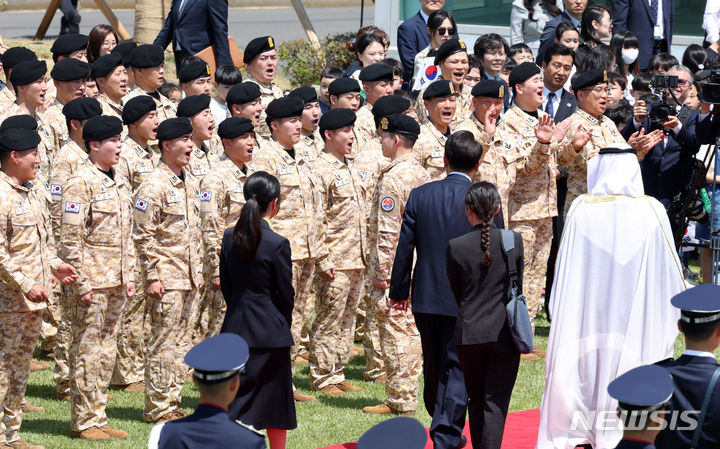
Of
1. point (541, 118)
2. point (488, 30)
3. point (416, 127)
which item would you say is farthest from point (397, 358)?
point (488, 30)

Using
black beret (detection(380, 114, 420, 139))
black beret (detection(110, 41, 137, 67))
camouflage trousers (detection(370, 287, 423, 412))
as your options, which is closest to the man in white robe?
camouflage trousers (detection(370, 287, 423, 412))

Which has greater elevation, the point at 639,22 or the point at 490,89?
the point at 639,22

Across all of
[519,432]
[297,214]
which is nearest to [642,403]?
[519,432]

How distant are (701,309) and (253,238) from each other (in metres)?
2.53

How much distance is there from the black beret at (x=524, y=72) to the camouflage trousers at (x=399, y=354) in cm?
235

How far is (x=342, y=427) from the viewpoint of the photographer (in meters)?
7.72

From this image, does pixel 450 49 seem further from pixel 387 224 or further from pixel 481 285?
pixel 481 285

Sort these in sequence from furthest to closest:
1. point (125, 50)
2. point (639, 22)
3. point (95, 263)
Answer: point (639, 22) → point (125, 50) → point (95, 263)

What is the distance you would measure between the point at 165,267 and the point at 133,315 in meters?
1.12

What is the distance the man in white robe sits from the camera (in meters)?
6.59

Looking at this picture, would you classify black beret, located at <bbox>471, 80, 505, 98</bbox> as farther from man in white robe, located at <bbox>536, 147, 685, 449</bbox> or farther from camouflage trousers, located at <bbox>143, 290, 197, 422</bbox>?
camouflage trousers, located at <bbox>143, 290, 197, 422</bbox>

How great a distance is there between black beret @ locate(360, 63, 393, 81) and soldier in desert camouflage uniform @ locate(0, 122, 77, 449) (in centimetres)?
382

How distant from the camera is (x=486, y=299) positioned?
6.36m

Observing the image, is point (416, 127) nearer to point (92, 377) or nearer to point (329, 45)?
point (92, 377)
